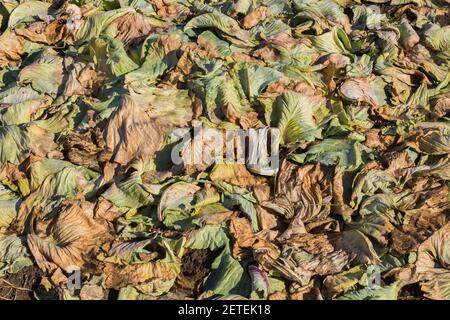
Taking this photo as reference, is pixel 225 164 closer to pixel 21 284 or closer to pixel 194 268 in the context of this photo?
pixel 194 268

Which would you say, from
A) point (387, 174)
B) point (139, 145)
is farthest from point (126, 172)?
point (387, 174)

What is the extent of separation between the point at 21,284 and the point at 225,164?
6.78 feet

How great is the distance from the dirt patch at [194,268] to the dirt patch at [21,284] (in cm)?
125

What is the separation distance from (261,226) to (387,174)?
127 cm

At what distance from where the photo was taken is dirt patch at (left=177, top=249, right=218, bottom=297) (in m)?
4.75

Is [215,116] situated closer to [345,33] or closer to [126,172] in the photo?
[126,172]

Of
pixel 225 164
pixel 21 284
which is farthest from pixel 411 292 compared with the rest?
pixel 21 284

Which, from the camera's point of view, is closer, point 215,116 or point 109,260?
point 109,260

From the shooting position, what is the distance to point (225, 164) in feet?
17.4

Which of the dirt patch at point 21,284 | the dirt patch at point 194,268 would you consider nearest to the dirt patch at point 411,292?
the dirt patch at point 194,268

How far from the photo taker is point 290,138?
556cm

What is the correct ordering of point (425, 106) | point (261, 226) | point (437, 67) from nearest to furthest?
1. point (261, 226)
2. point (425, 106)
3. point (437, 67)

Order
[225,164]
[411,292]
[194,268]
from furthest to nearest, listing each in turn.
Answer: [225,164]
[194,268]
[411,292]

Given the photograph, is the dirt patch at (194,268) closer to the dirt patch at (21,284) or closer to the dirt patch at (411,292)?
the dirt patch at (21,284)
